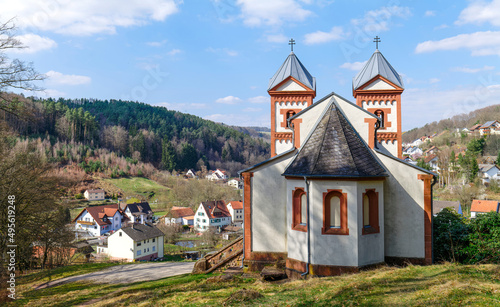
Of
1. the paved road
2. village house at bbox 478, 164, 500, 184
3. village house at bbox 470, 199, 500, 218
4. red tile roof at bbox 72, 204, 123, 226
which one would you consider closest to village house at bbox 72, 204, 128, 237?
red tile roof at bbox 72, 204, 123, 226

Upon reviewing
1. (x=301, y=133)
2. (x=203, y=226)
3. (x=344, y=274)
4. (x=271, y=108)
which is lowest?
(x=203, y=226)

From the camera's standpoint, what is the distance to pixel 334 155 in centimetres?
1284

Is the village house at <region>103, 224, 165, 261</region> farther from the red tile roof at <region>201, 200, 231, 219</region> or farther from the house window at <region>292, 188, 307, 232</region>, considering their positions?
the house window at <region>292, 188, 307, 232</region>

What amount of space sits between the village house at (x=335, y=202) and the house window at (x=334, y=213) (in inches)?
1.5

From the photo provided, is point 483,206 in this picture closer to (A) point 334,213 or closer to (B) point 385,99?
(B) point 385,99

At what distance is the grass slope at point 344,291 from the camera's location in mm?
7953

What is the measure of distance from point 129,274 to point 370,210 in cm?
1412

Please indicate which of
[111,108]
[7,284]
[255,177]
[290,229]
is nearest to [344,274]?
[290,229]

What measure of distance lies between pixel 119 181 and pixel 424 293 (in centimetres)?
10270

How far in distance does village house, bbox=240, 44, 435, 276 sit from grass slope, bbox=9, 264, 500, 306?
131cm

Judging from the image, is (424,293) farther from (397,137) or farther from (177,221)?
(177,221)

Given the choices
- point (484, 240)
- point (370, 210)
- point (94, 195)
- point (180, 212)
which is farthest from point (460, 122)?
point (370, 210)

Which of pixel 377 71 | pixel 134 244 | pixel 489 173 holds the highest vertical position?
pixel 377 71

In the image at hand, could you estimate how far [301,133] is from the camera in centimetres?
1543
